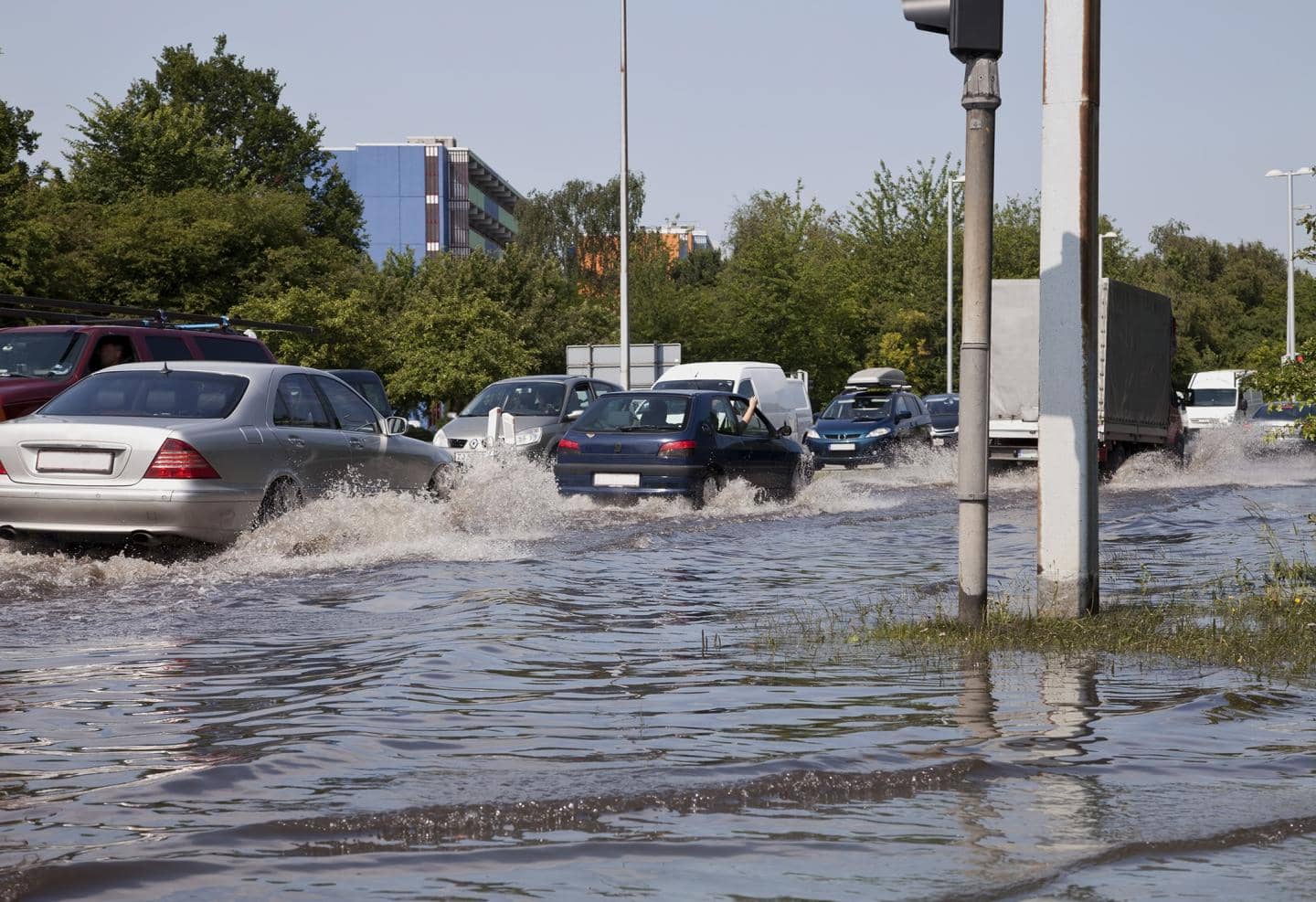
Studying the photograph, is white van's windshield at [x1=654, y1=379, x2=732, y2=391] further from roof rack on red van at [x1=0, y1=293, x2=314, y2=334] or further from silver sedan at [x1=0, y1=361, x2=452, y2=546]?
silver sedan at [x1=0, y1=361, x2=452, y2=546]

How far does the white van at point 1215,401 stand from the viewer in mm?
47219

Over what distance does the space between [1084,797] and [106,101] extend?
6539 centimetres

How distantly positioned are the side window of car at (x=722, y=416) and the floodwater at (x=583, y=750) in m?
7.99

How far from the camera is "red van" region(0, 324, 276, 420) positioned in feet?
46.1

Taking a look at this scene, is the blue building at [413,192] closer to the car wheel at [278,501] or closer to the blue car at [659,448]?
the blue car at [659,448]

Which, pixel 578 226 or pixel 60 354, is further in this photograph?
pixel 578 226

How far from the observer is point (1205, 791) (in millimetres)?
5137

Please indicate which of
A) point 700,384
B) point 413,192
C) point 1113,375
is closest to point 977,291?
point 1113,375

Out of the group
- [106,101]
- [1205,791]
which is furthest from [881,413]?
[106,101]

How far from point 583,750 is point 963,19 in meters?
4.23

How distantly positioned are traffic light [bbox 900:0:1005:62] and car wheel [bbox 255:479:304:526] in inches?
237

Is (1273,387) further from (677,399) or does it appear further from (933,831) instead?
(677,399)

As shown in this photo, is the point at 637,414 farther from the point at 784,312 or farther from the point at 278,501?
the point at 784,312

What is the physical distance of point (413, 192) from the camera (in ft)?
370
